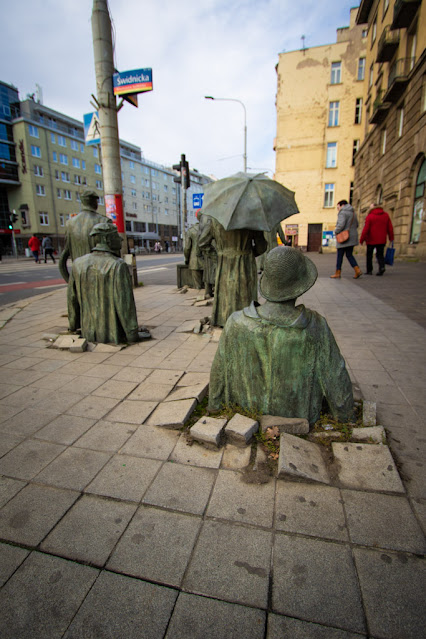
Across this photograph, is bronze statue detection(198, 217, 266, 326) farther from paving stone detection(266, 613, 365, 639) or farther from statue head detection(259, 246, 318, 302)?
paving stone detection(266, 613, 365, 639)

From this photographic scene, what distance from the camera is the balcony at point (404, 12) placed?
13.2 meters

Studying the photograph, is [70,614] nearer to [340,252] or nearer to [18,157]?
[340,252]

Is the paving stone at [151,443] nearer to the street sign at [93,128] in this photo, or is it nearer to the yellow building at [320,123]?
the street sign at [93,128]

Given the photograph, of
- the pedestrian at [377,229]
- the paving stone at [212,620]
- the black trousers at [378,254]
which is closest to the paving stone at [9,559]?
the paving stone at [212,620]

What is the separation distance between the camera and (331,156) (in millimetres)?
27453

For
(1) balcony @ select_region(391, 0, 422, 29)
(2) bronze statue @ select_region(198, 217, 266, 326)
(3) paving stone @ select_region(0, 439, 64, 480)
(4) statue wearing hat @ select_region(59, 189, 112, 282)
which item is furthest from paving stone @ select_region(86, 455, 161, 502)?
(1) balcony @ select_region(391, 0, 422, 29)

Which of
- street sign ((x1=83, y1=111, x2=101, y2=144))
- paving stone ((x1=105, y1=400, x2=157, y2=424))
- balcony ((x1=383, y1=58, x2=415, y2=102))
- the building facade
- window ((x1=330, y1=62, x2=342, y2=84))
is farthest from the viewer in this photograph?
window ((x1=330, y1=62, x2=342, y2=84))

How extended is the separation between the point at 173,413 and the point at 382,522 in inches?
56.6

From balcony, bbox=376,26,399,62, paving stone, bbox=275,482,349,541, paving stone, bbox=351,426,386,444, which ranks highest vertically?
balcony, bbox=376,26,399,62

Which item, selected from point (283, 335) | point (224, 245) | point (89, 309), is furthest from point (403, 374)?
point (89, 309)

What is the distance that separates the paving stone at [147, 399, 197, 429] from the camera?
2.36 meters

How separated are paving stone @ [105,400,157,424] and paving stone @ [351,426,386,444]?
58.0 inches

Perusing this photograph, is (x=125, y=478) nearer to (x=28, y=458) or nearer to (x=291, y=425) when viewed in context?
(x=28, y=458)

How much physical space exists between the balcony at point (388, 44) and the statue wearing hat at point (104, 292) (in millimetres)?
18976
